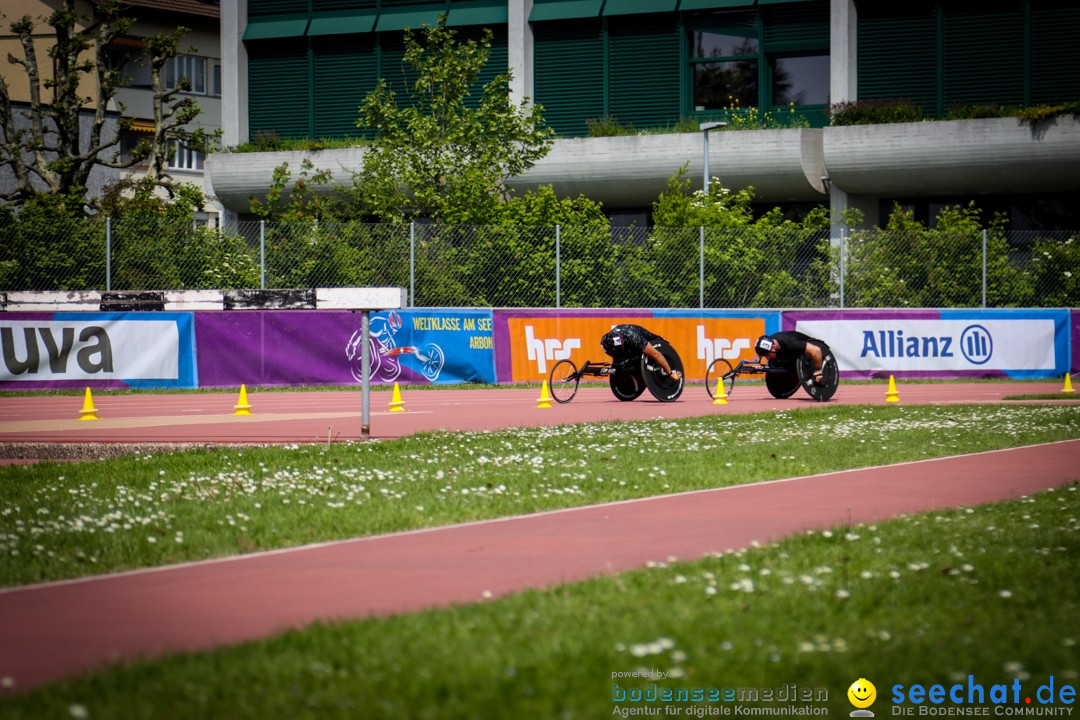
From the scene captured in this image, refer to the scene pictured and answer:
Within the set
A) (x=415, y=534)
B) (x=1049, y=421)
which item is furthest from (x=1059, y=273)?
(x=415, y=534)

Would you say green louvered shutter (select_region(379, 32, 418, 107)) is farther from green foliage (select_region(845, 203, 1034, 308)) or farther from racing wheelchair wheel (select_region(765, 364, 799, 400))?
racing wheelchair wheel (select_region(765, 364, 799, 400))

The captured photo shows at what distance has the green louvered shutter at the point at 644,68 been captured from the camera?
142 ft

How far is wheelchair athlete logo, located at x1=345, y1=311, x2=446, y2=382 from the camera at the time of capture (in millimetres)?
26484

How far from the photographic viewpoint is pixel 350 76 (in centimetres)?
4662

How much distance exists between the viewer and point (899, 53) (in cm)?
4100

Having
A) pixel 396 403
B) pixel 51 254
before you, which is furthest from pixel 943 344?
pixel 51 254

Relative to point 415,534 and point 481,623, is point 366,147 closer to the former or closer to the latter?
point 415,534

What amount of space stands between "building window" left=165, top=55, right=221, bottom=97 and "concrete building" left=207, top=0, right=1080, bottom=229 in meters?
17.1

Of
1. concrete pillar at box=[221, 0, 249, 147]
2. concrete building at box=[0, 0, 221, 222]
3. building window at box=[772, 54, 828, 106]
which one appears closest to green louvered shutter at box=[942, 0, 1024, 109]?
building window at box=[772, 54, 828, 106]

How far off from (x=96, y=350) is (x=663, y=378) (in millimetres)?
10755

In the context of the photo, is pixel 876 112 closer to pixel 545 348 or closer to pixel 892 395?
pixel 545 348

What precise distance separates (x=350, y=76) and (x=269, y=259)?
21.9m

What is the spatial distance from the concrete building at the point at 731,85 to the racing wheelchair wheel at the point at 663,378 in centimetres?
1839

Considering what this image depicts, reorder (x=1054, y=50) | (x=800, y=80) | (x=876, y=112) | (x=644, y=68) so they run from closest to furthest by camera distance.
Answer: (x=876, y=112), (x=1054, y=50), (x=800, y=80), (x=644, y=68)
